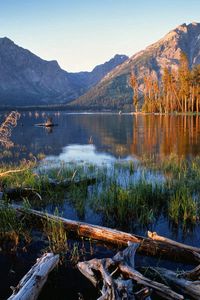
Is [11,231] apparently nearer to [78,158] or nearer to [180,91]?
[78,158]

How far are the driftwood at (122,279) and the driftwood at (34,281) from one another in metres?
0.85

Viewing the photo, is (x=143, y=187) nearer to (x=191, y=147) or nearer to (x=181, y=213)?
(x=181, y=213)

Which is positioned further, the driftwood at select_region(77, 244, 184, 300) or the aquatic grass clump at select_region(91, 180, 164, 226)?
the aquatic grass clump at select_region(91, 180, 164, 226)

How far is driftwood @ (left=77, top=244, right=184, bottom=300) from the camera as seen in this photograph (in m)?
6.72

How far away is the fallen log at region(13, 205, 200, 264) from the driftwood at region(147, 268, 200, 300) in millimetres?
1150

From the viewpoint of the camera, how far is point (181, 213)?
12.9 meters

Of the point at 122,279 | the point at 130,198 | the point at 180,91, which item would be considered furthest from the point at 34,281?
the point at 180,91

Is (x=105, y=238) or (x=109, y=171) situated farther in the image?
(x=109, y=171)

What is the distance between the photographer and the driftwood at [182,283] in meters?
7.13

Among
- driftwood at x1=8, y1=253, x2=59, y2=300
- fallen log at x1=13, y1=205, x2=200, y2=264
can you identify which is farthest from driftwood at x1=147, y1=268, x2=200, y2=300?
driftwood at x1=8, y1=253, x2=59, y2=300

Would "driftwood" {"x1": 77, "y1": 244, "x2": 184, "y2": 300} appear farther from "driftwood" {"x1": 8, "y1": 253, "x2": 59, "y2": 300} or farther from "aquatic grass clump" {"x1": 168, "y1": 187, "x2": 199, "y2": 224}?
"aquatic grass clump" {"x1": 168, "y1": 187, "x2": 199, "y2": 224}

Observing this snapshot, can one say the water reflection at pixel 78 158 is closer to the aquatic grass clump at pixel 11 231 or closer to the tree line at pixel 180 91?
the aquatic grass clump at pixel 11 231

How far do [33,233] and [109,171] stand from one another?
11.7 meters

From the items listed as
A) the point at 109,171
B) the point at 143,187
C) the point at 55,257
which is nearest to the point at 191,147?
the point at 109,171
